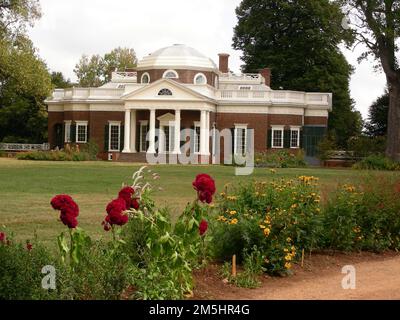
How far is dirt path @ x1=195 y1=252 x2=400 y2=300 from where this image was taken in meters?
7.95

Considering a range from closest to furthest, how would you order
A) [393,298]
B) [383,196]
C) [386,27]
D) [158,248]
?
[158,248], [393,298], [383,196], [386,27]

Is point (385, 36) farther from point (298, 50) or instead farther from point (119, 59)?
point (119, 59)

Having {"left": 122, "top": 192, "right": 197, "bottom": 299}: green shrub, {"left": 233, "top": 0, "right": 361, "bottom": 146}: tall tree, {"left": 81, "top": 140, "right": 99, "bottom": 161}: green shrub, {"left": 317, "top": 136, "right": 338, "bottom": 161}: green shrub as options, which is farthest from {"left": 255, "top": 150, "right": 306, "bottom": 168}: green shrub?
{"left": 122, "top": 192, "right": 197, "bottom": 299}: green shrub

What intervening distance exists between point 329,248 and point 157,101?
3715 cm

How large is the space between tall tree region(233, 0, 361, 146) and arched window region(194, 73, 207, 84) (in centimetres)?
1005

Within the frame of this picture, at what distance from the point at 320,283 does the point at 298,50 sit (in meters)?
50.4

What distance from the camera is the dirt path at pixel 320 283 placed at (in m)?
7.95

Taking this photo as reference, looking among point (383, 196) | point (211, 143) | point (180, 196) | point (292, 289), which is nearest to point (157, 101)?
point (211, 143)

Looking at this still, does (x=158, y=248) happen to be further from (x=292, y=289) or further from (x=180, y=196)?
(x=180, y=196)

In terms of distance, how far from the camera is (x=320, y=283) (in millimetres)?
8773

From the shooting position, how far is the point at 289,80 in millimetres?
58719

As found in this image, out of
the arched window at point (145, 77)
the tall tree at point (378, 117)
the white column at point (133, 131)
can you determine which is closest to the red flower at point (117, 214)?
the white column at point (133, 131)
